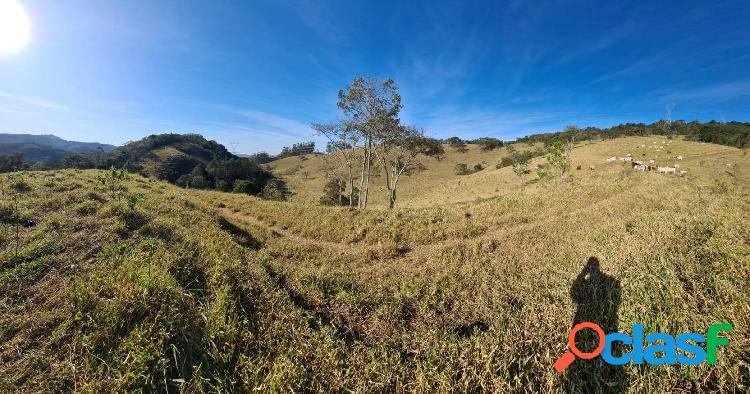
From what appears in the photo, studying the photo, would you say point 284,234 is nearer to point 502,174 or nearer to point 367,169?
point 367,169

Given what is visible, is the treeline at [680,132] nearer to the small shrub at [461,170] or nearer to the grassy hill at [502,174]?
the grassy hill at [502,174]

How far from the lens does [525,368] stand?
154 inches

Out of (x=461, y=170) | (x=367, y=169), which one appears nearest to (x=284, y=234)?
(x=367, y=169)

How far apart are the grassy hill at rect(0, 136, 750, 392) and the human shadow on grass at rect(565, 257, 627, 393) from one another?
0.03 meters

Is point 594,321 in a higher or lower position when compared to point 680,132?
lower

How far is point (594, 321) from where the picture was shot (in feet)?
15.8

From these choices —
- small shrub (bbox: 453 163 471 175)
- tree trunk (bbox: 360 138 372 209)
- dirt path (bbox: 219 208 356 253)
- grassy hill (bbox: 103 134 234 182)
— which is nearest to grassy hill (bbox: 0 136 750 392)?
dirt path (bbox: 219 208 356 253)

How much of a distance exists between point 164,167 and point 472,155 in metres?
86.1

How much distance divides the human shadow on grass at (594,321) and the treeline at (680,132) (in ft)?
245

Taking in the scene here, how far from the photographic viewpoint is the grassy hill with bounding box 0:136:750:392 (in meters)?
3.70

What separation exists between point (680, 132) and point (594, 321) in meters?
122

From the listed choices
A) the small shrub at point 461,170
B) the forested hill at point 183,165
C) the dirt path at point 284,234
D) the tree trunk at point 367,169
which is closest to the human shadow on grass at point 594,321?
the dirt path at point 284,234

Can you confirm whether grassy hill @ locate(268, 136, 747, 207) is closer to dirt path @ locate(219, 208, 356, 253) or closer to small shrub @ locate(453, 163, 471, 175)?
small shrub @ locate(453, 163, 471, 175)

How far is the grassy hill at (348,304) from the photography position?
12.1ft
